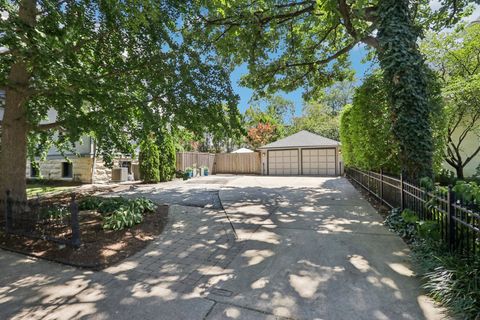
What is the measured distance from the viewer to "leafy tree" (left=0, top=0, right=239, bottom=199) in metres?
4.33

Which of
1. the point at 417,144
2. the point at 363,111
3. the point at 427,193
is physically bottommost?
the point at 427,193

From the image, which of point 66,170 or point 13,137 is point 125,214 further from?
point 66,170

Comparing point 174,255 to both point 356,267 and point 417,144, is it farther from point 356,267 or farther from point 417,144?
point 417,144

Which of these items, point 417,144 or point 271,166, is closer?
point 417,144

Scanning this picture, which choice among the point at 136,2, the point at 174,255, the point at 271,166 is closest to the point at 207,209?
the point at 174,255

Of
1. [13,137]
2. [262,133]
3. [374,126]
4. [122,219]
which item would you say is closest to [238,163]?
[262,133]

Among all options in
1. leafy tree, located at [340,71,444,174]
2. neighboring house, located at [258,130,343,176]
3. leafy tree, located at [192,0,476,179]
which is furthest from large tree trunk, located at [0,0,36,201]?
Answer: neighboring house, located at [258,130,343,176]

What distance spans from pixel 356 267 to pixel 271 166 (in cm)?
1634

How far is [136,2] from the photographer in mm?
4035

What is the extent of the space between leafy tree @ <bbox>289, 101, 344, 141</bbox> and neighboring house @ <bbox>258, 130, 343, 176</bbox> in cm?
942

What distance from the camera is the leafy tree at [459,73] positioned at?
10.4 m

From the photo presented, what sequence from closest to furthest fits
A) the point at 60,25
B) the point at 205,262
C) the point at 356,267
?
1. the point at 356,267
2. the point at 205,262
3. the point at 60,25

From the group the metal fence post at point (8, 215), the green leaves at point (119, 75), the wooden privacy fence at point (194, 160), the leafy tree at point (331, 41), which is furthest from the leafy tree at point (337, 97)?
the metal fence post at point (8, 215)

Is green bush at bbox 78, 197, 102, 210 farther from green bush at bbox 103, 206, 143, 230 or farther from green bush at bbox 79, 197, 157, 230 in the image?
green bush at bbox 103, 206, 143, 230
